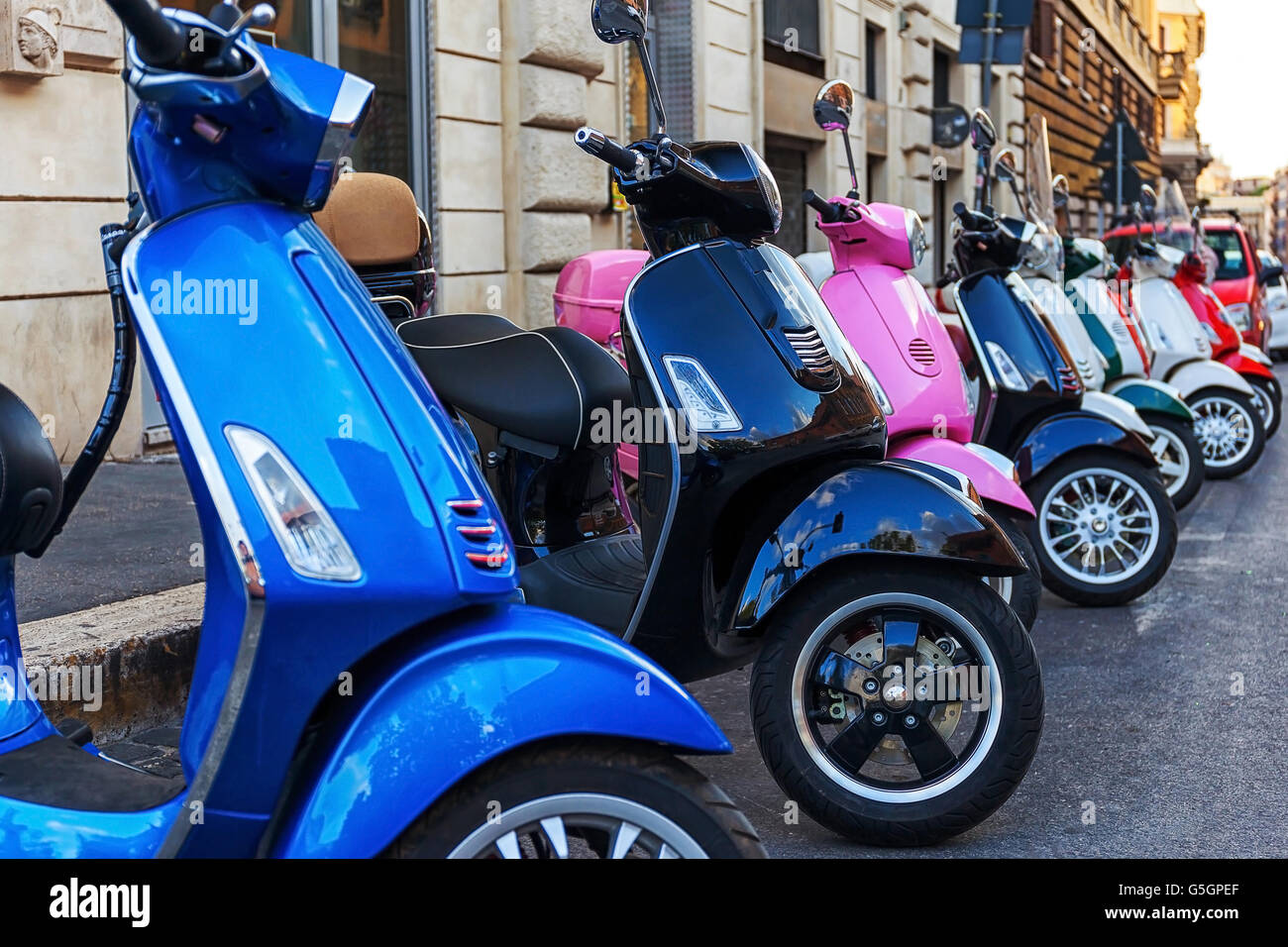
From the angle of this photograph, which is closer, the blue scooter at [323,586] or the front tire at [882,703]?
the blue scooter at [323,586]

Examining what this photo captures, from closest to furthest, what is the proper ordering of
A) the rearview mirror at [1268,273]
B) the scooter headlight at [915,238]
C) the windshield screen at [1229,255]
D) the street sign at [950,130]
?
1. the scooter headlight at [915,238]
2. the street sign at [950,130]
3. the rearview mirror at [1268,273]
4. the windshield screen at [1229,255]

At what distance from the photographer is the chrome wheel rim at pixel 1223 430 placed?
8.30 m

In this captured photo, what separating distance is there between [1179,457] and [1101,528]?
2178 millimetres

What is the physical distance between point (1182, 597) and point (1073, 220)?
2411cm

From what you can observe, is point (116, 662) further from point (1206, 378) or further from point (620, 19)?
point (1206, 378)

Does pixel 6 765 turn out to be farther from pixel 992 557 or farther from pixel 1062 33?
pixel 1062 33

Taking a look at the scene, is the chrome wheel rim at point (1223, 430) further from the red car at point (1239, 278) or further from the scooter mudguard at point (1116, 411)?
the red car at point (1239, 278)

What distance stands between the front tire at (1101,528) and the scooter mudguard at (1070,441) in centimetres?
4

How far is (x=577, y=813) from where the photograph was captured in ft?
5.38

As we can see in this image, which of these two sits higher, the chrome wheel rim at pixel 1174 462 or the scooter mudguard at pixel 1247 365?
the scooter mudguard at pixel 1247 365

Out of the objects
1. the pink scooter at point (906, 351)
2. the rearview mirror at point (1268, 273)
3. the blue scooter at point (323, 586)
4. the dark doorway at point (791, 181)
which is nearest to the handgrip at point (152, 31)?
the blue scooter at point (323, 586)

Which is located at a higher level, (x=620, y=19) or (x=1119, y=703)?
(x=620, y=19)

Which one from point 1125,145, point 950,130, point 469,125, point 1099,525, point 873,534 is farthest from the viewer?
point 1125,145

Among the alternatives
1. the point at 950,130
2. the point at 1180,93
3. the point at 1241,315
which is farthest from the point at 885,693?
the point at 1180,93
